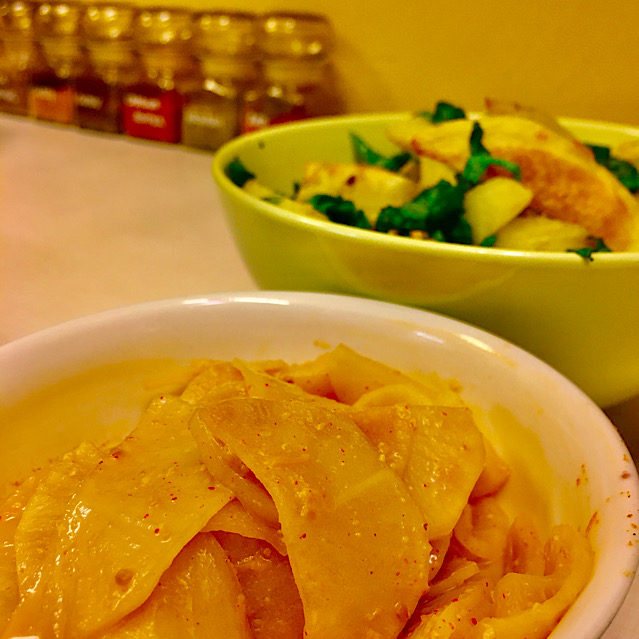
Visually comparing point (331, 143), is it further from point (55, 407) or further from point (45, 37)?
point (45, 37)

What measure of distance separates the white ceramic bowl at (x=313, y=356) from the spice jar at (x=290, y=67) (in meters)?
1.08

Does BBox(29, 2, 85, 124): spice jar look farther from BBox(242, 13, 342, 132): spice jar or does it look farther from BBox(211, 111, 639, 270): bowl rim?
BBox(211, 111, 639, 270): bowl rim

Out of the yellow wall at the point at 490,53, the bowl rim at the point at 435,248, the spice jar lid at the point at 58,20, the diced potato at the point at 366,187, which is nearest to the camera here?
the bowl rim at the point at 435,248

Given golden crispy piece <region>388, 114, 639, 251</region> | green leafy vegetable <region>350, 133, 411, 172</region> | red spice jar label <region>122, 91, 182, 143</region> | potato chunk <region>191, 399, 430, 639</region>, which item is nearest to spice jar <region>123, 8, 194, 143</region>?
red spice jar label <region>122, 91, 182, 143</region>

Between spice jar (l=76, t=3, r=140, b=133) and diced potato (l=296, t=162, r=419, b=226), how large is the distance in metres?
1.30

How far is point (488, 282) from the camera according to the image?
0.69m

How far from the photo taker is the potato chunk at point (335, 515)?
465mm

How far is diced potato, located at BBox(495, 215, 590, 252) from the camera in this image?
79 cm

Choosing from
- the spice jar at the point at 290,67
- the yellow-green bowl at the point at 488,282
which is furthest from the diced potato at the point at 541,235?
the spice jar at the point at 290,67

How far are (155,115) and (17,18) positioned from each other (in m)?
0.62

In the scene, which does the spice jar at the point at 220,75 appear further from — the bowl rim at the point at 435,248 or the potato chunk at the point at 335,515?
the potato chunk at the point at 335,515

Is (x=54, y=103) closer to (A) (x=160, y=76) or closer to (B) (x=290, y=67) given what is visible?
(A) (x=160, y=76)

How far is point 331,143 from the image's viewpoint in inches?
48.0

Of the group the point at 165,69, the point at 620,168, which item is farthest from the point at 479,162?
the point at 165,69
